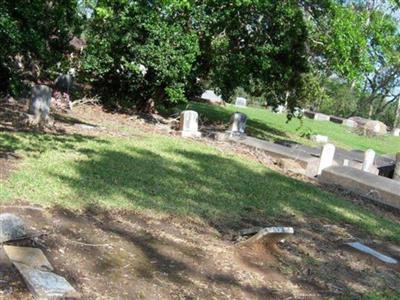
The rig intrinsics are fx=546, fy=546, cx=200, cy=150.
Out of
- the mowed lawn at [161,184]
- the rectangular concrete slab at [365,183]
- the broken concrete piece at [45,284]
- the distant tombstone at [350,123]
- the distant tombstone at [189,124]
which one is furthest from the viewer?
the distant tombstone at [350,123]

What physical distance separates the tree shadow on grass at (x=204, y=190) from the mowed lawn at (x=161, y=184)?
0.05ft

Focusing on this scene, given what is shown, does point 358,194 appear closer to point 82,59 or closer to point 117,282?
point 117,282

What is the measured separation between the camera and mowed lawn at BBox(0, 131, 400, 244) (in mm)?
7047

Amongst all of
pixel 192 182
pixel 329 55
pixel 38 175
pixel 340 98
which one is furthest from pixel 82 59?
pixel 340 98

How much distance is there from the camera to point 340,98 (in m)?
54.3

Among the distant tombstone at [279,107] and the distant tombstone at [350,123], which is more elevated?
the distant tombstone at [279,107]

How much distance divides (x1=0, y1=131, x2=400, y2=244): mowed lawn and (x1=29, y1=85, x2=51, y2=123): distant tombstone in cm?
132

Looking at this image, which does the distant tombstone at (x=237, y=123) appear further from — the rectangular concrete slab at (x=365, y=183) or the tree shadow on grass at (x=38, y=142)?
the tree shadow on grass at (x=38, y=142)

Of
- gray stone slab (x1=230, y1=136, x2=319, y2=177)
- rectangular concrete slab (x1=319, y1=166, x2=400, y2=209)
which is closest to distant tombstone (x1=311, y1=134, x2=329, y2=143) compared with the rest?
gray stone slab (x1=230, y1=136, x2=319, y2=177)

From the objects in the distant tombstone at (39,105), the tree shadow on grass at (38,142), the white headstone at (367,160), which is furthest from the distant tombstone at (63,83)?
the white headstone at (367,160)

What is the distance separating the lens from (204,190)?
8.80 metres

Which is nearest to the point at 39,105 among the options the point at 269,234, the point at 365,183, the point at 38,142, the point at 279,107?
the point at 38,142

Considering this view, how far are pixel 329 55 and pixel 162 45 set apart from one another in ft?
16.8

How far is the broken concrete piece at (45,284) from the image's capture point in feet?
13.3
